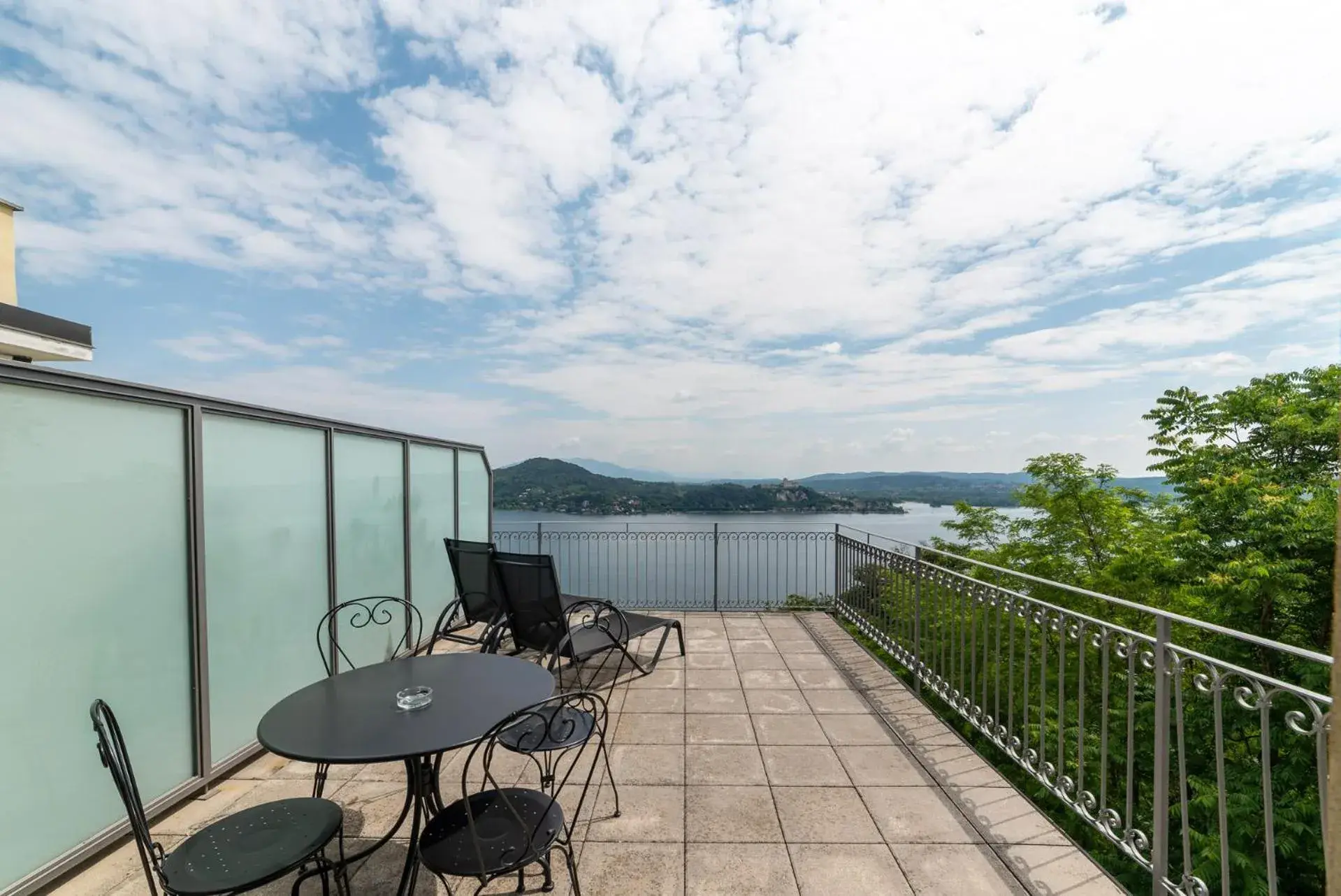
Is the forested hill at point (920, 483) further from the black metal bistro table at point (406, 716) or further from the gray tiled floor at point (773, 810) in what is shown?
the black metal bistro table at point (406, 716)

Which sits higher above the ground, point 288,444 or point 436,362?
point 436,362

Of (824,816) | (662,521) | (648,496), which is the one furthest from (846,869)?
(648,496)

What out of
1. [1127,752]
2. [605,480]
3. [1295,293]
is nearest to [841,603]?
[1127,752]

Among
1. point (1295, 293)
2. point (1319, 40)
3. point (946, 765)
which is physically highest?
point (1295, 293)

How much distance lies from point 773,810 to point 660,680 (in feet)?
6.22

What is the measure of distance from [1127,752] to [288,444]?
473cm

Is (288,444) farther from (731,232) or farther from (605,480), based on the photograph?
(605,480)

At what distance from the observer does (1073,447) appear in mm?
8633

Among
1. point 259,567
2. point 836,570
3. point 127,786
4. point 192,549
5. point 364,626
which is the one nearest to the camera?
point 127,786

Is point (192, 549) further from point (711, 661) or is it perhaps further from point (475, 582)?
point (711, 661)

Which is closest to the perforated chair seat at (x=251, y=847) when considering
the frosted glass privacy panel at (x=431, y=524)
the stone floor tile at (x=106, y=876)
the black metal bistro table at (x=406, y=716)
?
the black metal bistro table at (x=406, y=716)

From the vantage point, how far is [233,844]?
1.72 meters

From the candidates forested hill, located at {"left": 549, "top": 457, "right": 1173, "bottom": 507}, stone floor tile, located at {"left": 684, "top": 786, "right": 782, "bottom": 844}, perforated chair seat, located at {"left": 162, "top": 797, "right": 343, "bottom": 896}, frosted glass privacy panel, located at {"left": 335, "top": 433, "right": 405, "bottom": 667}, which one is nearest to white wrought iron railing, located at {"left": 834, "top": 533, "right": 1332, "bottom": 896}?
stone floor tile, located at {"left": 684, "top": 786, "right": 782, "bottom": 844}

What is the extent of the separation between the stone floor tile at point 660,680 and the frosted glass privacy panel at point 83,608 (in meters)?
2.68
